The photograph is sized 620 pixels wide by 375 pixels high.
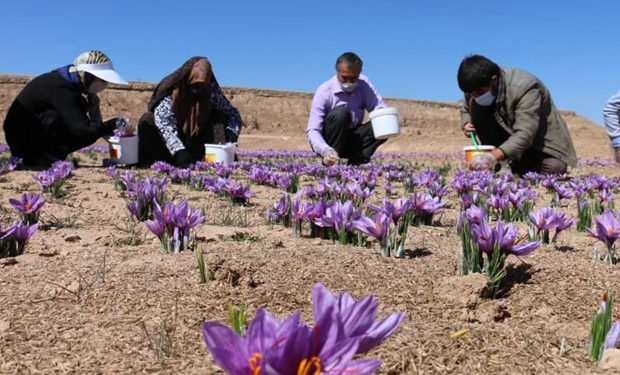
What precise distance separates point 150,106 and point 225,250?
533 centimetres

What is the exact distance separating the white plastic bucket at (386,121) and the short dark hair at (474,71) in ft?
4.93

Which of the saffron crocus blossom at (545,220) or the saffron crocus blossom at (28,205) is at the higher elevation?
the saffron crocus blossom at (545,220)

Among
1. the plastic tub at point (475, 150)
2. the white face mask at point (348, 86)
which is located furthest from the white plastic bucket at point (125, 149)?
the plastic tub at point (475, 150)

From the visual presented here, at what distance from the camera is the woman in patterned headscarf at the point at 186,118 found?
6871 mm

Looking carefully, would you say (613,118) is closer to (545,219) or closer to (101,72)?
(545,219)

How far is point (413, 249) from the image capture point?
8.39 feet

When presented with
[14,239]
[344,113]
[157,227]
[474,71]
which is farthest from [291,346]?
[344,113]

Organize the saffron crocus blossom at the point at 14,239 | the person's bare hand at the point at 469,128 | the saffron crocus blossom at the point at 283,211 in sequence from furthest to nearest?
the person's bare hand at the point at 469,128, the saffron crocus blossom at the point at 283,211, the saffron crocus blossom at the point at 14,239

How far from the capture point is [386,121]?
686 centimetres

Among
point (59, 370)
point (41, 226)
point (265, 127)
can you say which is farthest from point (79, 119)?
point (265, 127)

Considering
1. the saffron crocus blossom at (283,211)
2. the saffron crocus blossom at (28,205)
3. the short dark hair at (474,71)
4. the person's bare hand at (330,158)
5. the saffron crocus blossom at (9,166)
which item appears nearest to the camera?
the saffron crocus blossom at (28,205)

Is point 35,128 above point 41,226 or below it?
above

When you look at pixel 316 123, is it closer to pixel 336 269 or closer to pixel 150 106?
pixel 150 106

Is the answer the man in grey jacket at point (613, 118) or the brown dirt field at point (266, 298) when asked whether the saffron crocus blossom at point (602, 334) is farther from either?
the man in grey jacket at point (613, 118)
